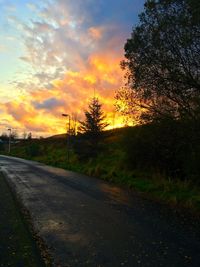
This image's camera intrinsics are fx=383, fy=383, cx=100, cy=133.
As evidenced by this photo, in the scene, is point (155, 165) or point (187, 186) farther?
point (155, 165)

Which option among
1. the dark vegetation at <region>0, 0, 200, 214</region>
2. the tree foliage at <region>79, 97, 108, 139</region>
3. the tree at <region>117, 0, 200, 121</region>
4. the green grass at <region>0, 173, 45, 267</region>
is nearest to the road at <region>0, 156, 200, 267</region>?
the green grass at <region>0, 173, 45, 267</region>

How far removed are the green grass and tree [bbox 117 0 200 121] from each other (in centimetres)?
995

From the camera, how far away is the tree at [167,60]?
17766 mm

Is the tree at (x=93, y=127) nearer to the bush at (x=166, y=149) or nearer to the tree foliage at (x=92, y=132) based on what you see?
the tree foliage at (x=92, y=132)

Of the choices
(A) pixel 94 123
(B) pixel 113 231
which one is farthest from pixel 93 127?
(B) pixel 113 231

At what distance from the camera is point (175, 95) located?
1941 centimetres

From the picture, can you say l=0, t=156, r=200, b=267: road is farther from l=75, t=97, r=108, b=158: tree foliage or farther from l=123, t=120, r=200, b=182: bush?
l=75, t=97, r=108, b=158: tree foliage

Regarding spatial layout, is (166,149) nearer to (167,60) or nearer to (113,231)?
(167,60)

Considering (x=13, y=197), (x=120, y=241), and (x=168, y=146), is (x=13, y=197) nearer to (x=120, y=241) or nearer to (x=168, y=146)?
(x=120, y=241)

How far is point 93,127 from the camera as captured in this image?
1697 inches

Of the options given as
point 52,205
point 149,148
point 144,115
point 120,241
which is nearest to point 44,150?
point 149,148

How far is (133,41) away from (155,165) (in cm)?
→ 976

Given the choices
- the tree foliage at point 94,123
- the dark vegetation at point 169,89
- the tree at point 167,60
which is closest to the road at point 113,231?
the dark vegetation at point 169,89

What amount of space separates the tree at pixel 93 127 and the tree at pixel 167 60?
71.4 ft
